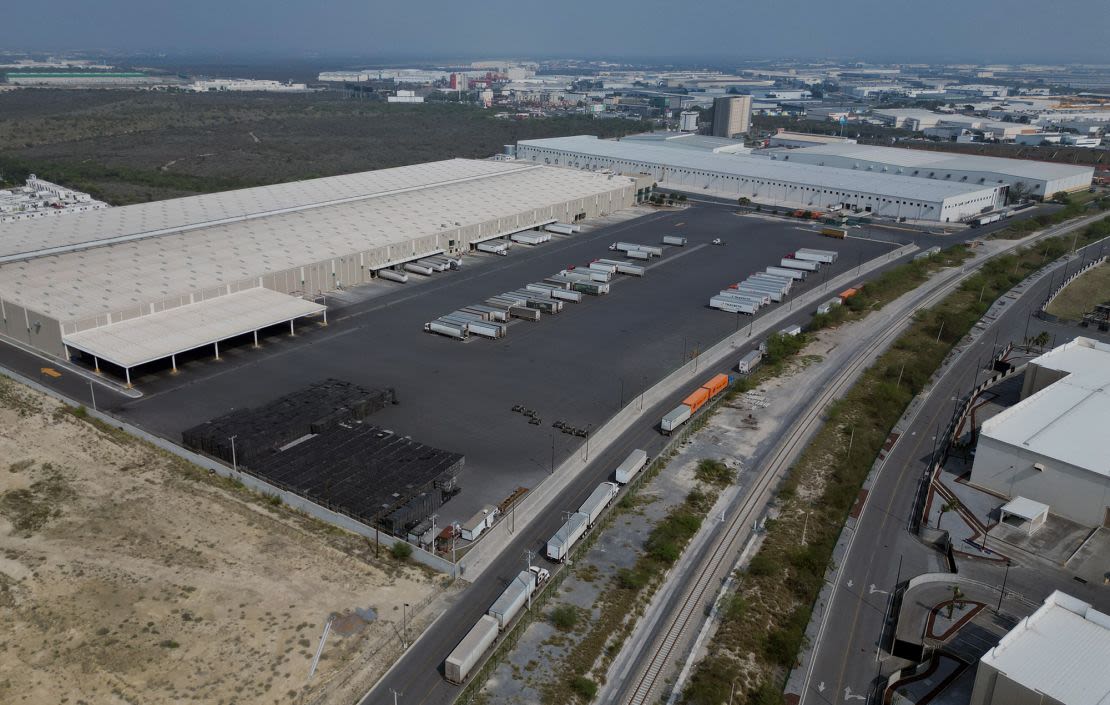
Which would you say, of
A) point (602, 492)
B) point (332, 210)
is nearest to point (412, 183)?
point (332, 210)

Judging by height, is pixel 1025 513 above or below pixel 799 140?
below

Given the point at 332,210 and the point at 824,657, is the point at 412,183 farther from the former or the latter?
the point at 824,657

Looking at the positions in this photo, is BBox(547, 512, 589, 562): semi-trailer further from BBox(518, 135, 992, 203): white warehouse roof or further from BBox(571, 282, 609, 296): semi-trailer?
BBox(518, 135, 992, 203): white warehouse roof

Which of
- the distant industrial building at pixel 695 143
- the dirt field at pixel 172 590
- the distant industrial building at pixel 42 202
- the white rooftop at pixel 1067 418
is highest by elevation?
the distant industrial building at pixel 695 143

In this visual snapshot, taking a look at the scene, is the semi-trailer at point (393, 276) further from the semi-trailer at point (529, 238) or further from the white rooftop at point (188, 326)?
the semi-trailer at point (529, 238)

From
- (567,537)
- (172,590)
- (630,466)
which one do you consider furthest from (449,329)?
(172,590)

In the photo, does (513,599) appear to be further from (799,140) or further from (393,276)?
(799,140)

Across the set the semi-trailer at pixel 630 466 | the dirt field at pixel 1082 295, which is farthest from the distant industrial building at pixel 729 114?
the semi-trailer at pixel 630 466
